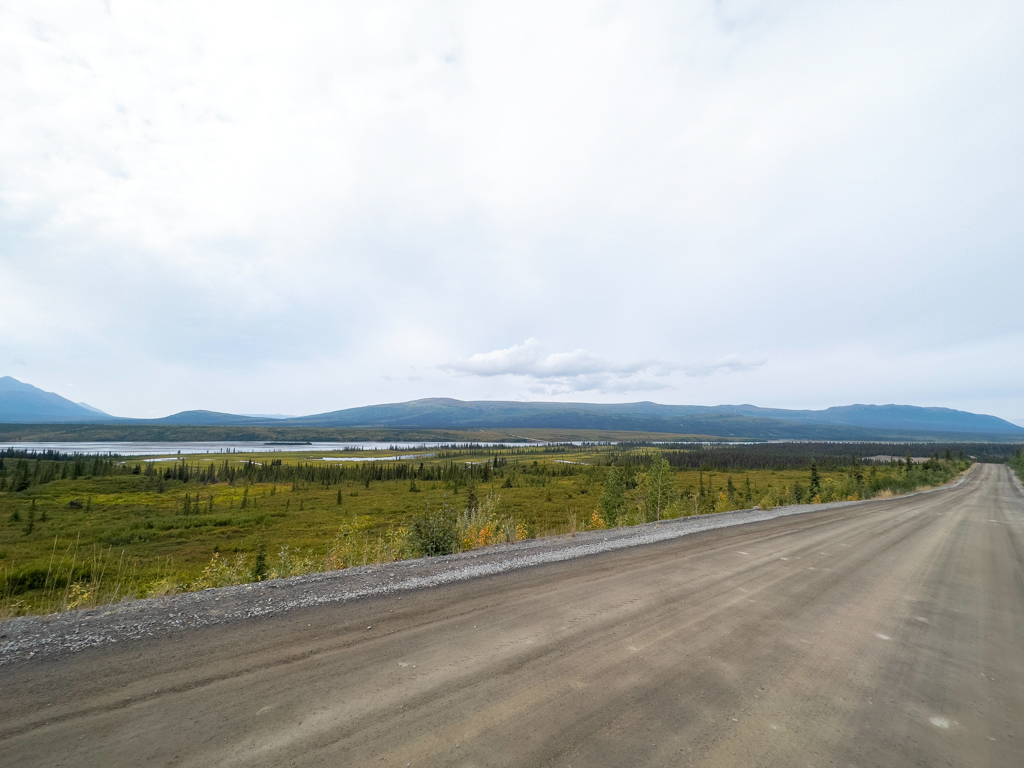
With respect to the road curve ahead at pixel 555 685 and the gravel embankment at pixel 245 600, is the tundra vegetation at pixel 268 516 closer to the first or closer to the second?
the gravel embankment at pixel 245 600

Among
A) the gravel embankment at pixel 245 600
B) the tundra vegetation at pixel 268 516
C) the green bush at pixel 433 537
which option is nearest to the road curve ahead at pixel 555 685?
the gravel embankment at pixel 245 600

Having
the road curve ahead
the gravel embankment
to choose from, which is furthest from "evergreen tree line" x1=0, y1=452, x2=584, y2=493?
the road curve ahead

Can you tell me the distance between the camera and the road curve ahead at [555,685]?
3338 mm

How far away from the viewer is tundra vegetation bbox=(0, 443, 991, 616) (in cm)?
1330

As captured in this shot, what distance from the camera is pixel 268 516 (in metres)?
39.4

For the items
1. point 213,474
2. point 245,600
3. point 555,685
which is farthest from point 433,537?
point 213,474

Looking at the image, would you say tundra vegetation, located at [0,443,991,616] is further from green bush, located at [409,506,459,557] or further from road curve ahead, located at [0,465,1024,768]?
road curve ahead, located at [0,465,1024,768]

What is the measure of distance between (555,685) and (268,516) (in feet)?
142

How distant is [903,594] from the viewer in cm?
784

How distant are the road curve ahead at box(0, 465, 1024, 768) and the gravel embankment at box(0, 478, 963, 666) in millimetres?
394

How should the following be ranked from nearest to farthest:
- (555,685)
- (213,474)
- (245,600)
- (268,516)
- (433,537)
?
(555,685) < (245,600) < (433,537) < (268,516) < (213,474)

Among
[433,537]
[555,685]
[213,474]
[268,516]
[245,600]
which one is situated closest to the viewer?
[555,685]

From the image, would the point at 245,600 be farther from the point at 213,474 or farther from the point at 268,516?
the point at 213,474

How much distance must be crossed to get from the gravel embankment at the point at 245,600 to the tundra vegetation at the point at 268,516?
1886 millimetres
